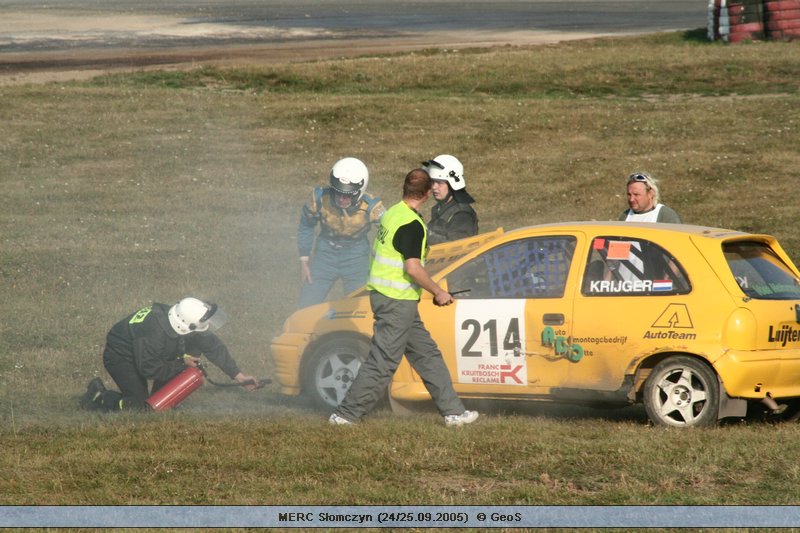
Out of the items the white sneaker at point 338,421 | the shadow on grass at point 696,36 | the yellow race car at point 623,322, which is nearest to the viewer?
the yellow race car at point 623,322

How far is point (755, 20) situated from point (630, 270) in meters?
29.6

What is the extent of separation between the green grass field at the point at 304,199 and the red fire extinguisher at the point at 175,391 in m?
0.19

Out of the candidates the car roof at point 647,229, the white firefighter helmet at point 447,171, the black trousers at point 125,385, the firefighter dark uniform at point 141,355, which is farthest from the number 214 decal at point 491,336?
the black trousers at point 125,385

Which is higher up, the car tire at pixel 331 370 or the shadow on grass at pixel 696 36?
the shadow on grass at pixel 696 36

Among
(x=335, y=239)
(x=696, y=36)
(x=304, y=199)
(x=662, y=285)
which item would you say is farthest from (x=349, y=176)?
(x=696, y=36)

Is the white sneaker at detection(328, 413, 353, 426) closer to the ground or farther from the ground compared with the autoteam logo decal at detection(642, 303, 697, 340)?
closer to the ground

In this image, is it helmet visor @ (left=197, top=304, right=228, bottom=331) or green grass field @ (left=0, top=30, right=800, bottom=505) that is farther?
helmet visor @ (left=197, top=304, right=228, bottom=331)

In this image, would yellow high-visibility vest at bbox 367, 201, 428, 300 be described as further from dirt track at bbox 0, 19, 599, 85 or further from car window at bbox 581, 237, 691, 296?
dirt track at bbox 0, 19, 599, 85

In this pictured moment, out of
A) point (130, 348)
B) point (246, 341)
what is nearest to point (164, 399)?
point (130, 348)

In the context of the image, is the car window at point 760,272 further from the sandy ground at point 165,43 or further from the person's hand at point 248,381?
the sandy ground at point 165,43

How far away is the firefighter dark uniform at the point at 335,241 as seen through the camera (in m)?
11.5

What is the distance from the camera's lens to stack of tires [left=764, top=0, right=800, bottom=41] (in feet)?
117

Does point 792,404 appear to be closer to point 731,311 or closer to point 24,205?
point 731,311

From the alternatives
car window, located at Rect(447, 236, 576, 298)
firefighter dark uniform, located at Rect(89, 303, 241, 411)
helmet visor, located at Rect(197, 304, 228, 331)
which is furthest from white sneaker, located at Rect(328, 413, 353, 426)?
firefighter dark uniform, located at Rect(89, 303, 241, 411)
